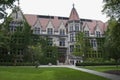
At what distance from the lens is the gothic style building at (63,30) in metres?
54.6

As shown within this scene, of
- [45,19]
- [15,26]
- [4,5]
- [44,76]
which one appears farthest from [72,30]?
[4,5]

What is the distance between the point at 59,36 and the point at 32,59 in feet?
36.2

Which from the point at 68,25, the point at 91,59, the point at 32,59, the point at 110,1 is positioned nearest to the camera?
the point at 110,1

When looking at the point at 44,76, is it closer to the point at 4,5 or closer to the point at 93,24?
the point at 4,5

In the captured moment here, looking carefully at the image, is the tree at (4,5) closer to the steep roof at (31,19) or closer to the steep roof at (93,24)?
the steep roof at (31,19)

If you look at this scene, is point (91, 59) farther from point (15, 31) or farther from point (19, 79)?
→ point (19, 79)


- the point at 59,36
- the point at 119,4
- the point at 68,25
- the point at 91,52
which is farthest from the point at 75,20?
the point at 119,4

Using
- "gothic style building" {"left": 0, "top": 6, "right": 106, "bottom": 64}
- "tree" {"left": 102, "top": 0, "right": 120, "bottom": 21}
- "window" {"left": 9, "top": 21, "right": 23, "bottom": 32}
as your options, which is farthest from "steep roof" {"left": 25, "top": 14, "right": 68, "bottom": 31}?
"tree" {"left": 102, "top": 0, "right": 120, "bottom": 21}

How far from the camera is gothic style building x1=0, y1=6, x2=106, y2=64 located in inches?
2150

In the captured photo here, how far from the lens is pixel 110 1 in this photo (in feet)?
72.1

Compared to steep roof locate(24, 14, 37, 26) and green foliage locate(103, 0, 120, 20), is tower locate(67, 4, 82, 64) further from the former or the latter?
→ green foliage locate(103, 0, 120, 20)

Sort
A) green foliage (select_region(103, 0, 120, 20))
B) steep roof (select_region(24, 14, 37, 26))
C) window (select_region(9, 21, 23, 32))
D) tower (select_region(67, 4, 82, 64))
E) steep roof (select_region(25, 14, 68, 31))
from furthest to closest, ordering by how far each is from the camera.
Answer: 1. steep roof (select_region(25, 14, 68, 31))
2. steep roof (select_region(24, 14, 37, 26))
3. tower (select_region(67, 4, 82, 64))
4. window (select_region(9, 21, 23, 32))
5. green foliage (select_region(103, 0, 120, 20))

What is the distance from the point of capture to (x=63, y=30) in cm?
5672

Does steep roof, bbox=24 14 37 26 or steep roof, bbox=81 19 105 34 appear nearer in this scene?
steep roof, bbox=24 14 37 26
